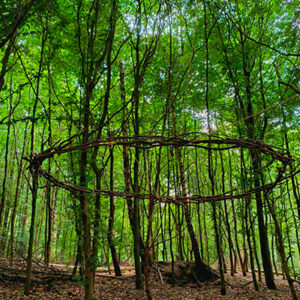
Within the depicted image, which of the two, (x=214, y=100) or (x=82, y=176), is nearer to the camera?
(x=82, y=176)

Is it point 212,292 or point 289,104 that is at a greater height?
point 289,104

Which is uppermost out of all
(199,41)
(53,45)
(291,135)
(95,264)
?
(199,41)

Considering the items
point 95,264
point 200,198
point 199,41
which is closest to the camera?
point 200,198

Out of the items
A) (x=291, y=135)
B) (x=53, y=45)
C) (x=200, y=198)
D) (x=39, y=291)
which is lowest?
(x=39, y=291)

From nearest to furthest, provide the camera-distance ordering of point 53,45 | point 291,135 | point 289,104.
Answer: point 53,45, point 289,104, point 291,135

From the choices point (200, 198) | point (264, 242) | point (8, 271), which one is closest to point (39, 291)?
point (8, 271)

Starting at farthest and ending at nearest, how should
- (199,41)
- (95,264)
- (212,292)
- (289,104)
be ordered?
(199,41) < (212,292) < (289,104) < (95,264)

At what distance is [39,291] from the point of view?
3.53 meters

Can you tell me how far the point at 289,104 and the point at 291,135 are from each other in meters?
3.04

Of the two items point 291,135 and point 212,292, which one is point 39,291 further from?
point 291,135

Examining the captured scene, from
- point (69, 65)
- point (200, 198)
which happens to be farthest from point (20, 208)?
point (200, 198)

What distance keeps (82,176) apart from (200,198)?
1078 millimetres

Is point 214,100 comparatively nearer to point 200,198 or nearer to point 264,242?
point 264,242

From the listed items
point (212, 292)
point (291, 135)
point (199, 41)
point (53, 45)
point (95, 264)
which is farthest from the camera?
point (291, 135)
